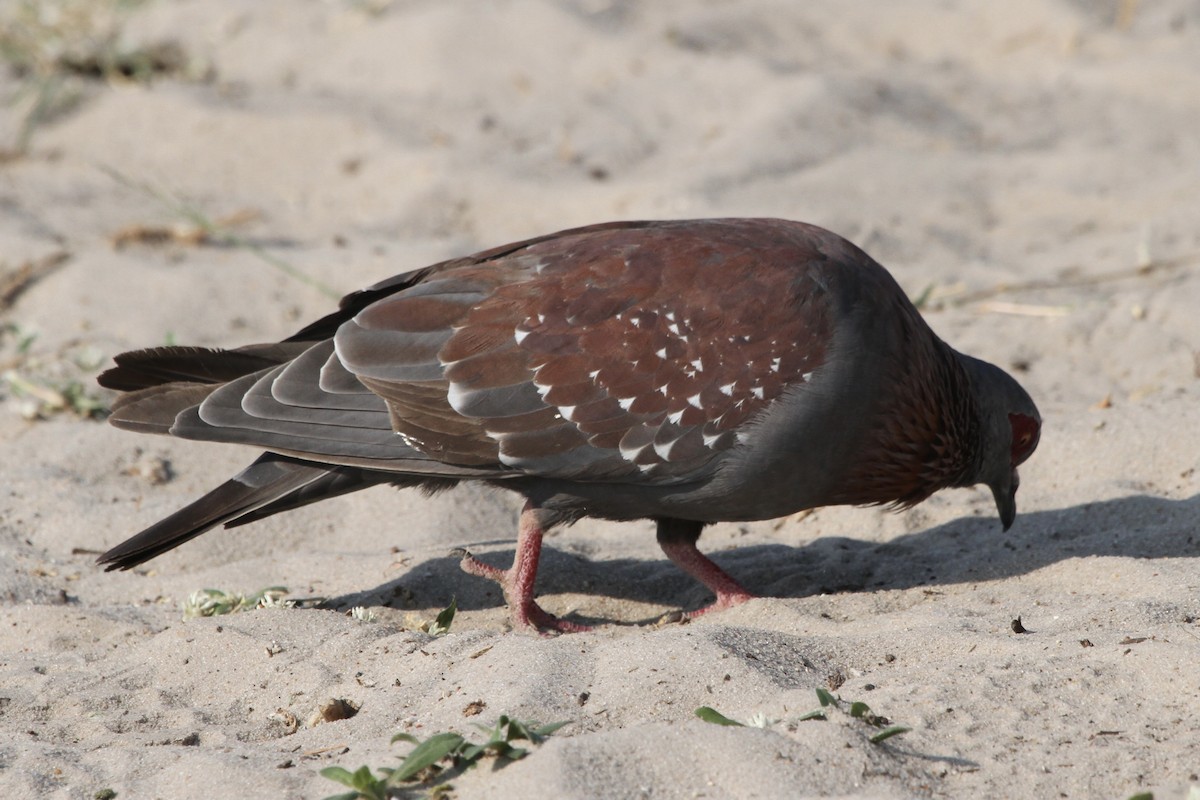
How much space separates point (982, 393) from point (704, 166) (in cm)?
366

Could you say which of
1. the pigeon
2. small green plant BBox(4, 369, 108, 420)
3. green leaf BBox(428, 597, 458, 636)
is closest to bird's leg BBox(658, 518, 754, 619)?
the pigeon

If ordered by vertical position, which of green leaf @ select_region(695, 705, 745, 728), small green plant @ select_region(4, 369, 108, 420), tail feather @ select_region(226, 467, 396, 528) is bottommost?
green leaf @ select_region(695, 705, 745, 728)

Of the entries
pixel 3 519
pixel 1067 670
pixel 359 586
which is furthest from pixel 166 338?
pixel 1067 670

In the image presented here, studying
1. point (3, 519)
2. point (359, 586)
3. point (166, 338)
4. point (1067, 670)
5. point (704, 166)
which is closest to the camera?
point (1067, 670)

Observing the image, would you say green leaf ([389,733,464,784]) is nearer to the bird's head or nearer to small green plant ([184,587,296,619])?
small green plant ([184,587,296,619])

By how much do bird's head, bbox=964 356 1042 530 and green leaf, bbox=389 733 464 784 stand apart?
250 cm

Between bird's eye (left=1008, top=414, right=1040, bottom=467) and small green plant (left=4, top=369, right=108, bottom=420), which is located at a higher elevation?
small green plant (left=4, top=369, right=108, bottom=420)

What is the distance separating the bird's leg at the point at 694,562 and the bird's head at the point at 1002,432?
988mm

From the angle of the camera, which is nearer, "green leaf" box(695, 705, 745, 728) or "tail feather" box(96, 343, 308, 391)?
"green leaf" box(695, 705, 745, 728)

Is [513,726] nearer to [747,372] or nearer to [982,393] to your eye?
[747,372]

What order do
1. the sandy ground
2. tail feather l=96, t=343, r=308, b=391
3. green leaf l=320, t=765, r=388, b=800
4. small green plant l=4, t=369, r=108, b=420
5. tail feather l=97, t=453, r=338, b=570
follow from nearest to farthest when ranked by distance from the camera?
green leaf l=320, t=765, r=388, b=800, the sandy ground, tail feather l=97, t=453, r=338, b=570, tail feather l=96, t=343, r=308, b=391, small green plant l=4, t=369, r=108, b=420

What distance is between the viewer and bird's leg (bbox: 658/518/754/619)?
4.60 metres

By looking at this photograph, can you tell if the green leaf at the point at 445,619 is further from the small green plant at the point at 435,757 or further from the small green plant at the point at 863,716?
the small green plant at the point at 863,716

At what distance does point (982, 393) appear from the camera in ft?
16.1
